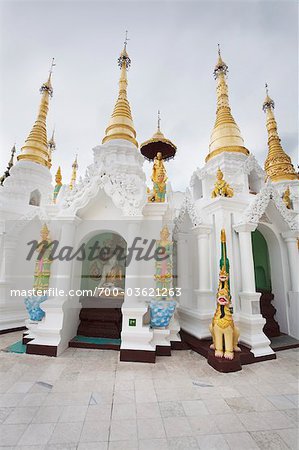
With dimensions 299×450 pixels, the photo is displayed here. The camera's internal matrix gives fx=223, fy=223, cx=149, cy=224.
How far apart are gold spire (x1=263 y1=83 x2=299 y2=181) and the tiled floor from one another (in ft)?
34.8

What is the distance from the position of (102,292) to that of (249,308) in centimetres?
455

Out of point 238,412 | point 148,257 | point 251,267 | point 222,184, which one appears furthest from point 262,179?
point 238,412

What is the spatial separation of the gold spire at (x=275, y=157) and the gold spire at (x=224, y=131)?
4.04 meters

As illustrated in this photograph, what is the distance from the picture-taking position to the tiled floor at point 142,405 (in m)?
2.74

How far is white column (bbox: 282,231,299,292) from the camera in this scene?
7121 mm

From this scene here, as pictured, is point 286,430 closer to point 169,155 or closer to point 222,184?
point 222,184

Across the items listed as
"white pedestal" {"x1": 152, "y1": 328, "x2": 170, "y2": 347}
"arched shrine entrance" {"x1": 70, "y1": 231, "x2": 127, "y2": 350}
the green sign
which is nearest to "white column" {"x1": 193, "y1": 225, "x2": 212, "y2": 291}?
"white pedestal" {"x1": 152, "y1": 328, "x2": 170, "y2": 347}

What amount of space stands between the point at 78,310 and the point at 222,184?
592cm

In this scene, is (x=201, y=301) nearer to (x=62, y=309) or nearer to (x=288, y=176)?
(x=62, y=309)

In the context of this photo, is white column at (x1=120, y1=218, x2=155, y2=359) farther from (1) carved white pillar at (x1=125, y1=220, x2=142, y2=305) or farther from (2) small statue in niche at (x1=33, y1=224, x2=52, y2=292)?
(2) small statue in niche at (x1=33, y1=224, x2=52, y2=292)

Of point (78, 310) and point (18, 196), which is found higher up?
point (18, 196)

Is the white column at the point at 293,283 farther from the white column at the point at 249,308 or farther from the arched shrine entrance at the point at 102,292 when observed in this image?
the arched shrine entrance at the point at 102,292

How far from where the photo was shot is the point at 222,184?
7184mm

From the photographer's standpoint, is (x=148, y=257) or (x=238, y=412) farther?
(x=148, y=257)
